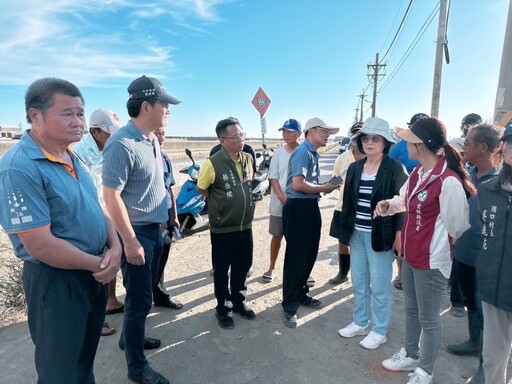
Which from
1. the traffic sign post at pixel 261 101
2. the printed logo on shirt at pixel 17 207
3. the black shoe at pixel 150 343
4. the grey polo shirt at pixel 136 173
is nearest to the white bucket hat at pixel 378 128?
the grey polo shirt at pixel 136 173

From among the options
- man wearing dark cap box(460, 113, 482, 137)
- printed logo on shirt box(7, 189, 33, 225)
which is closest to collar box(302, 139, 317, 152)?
printed logo on shirt box(7, 189, 33, 225)

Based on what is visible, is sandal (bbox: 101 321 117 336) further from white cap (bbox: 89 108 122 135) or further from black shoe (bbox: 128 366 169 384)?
white cap (bbox: 89 108 122 135)

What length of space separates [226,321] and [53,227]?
2.15m

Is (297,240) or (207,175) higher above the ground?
(207,175)

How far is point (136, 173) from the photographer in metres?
2.35

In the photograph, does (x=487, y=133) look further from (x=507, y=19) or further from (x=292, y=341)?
(x=507, y=19)

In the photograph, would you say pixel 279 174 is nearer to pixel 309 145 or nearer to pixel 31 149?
pixel 309 145

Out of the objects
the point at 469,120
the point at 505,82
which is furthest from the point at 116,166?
the point at 505,82

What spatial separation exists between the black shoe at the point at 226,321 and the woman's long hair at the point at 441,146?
2.41 metres

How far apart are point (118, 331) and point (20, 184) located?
223 cm

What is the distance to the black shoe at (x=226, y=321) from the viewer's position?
333 cm

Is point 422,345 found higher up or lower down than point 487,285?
lower down

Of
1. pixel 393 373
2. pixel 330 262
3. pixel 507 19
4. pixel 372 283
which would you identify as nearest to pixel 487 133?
pixel 372 283

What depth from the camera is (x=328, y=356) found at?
2.92 m
